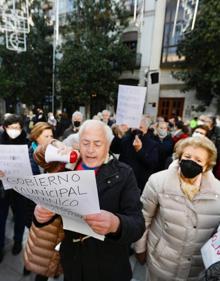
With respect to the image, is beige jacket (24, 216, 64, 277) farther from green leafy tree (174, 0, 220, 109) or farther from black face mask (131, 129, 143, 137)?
green leafy tree (174, 0, 220, 109)

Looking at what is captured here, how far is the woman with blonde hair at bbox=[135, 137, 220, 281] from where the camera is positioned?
1580 millimetres

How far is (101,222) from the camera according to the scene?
101 centimetres

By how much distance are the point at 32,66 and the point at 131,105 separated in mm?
13378

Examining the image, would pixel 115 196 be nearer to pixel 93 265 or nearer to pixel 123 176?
pixel 123 176

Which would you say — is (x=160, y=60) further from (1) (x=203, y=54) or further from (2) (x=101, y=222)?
(2) (x=101, y=222)

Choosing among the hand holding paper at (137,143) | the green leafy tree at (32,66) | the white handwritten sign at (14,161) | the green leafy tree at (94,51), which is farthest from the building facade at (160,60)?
the white handwritten sign at (14,161)

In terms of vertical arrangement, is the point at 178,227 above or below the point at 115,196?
below

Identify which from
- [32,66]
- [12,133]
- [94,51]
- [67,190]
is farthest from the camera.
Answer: [32,66]

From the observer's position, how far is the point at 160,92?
42.7ft

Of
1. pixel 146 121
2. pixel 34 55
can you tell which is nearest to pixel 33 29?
pixel 34 55

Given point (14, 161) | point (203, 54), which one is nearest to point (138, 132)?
point (14, 161)

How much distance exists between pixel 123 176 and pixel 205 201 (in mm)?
664

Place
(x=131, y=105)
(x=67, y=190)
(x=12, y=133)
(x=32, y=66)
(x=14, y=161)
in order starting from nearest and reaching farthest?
(x=67, y=190) → (x=14, y=161) → (x=12, y=133) → (x=131, y=105) → (x=32, y=66)

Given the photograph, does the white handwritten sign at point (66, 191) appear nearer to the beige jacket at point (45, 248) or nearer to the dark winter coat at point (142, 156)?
the beige jacket at point (45, 248)
